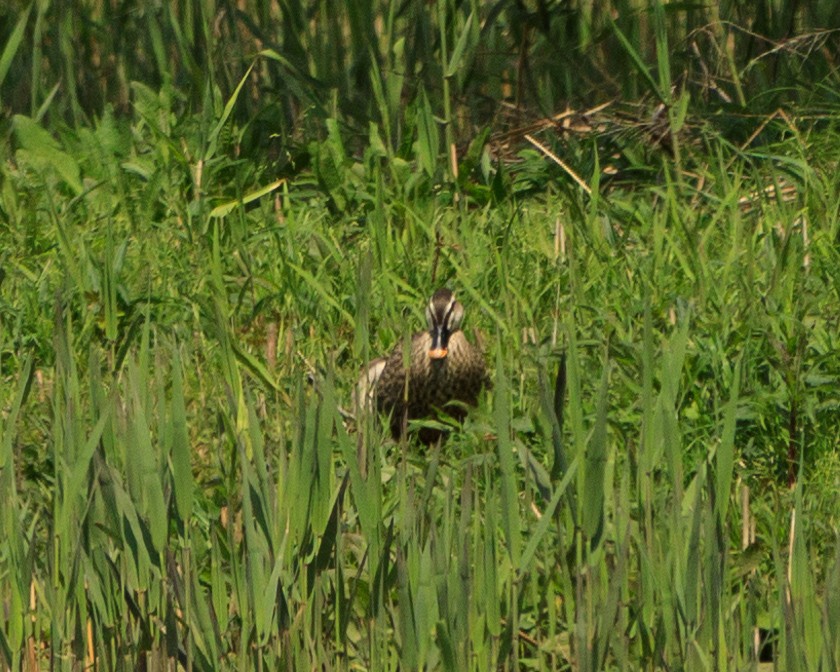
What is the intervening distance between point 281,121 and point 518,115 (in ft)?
2.98

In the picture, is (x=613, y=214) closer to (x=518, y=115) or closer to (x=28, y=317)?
(x=518, y=115)

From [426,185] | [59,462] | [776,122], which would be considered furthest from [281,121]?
[59,462]

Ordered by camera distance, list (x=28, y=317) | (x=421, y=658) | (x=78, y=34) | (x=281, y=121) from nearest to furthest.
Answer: (x=421, y=658) < (x=28, y=317) < (x=281, y=121) < (x=78, y=34)

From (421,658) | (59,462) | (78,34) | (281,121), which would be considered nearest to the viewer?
(421,658)

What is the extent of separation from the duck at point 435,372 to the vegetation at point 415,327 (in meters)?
0.12

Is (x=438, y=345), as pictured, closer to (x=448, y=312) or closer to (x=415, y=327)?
(x=448, y=312)

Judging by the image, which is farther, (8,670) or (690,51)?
(690,51)

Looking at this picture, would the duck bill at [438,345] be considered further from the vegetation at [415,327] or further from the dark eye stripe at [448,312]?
the vegetation at [415,327]

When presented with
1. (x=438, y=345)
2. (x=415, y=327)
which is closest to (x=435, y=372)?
(x=438, y=345)

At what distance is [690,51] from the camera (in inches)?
255

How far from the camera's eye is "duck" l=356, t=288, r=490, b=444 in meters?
4.79

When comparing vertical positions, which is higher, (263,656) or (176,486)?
(176,486)

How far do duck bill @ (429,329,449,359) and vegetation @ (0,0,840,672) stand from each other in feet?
0.57

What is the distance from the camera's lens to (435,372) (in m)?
4.87
